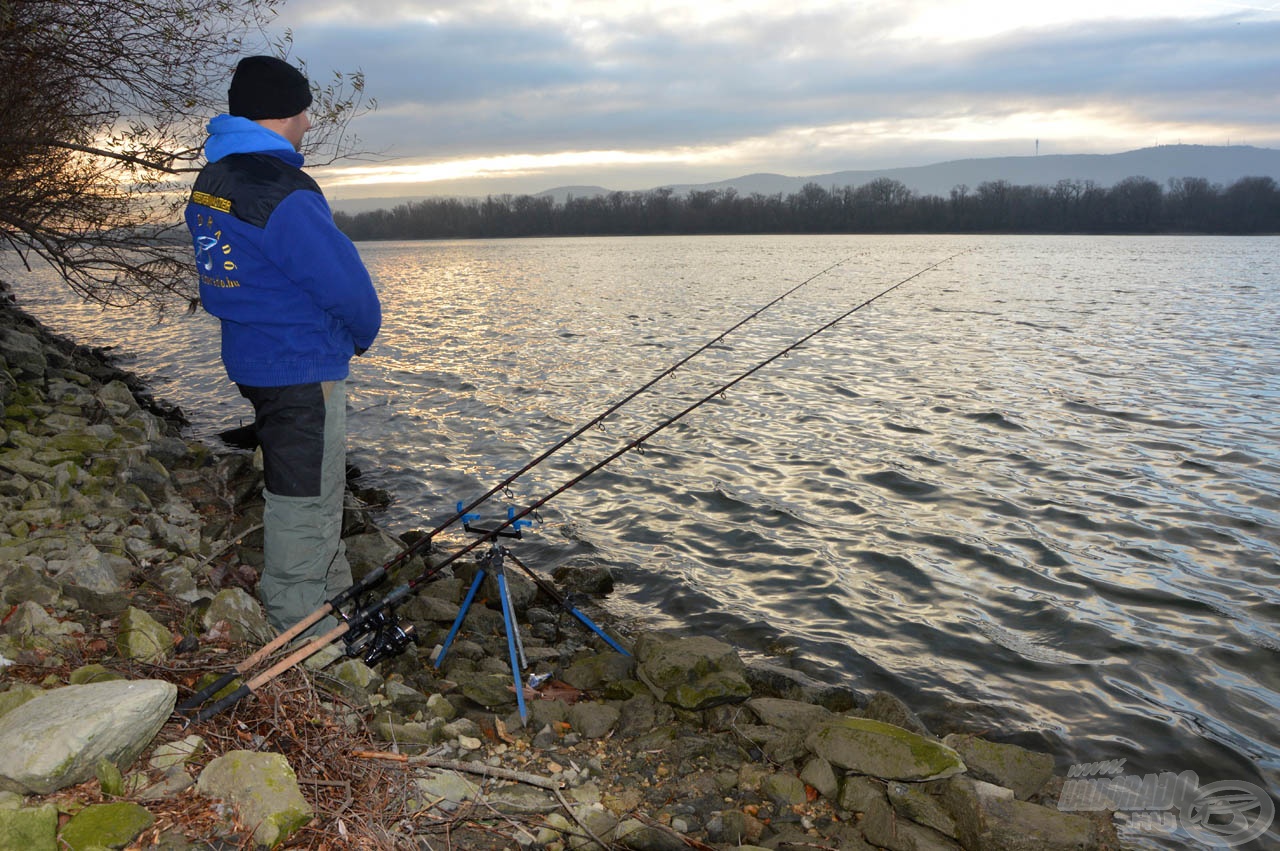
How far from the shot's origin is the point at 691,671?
204 inches

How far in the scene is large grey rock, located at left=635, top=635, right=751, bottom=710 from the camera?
16.4ft

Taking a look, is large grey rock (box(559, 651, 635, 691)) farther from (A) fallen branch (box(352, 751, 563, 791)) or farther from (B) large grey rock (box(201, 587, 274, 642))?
(B) large grey rock (box(201, 587, 274, 642))

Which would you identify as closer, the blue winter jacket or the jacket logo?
the blue winter jacket

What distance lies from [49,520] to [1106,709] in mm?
7666

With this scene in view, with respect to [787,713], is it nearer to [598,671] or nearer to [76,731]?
[598,671]

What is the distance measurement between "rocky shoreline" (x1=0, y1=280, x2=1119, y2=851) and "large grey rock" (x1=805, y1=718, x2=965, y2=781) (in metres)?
0.01

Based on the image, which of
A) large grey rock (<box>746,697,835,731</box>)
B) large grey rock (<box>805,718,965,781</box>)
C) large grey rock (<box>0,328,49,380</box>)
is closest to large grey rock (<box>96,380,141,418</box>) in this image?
large grey rock (<box>0,328,49,380</box>)

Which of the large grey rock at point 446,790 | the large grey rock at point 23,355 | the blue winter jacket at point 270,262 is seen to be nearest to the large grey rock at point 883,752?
the large grey rock at point 446,790

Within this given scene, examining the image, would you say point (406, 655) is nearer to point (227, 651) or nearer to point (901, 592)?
point (227, 651)

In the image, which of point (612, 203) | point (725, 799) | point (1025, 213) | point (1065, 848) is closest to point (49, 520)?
point (725, 799)

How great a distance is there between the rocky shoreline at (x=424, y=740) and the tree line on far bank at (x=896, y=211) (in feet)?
392

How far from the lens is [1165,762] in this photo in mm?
5031

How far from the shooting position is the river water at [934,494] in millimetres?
5969

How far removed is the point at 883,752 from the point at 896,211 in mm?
131221
